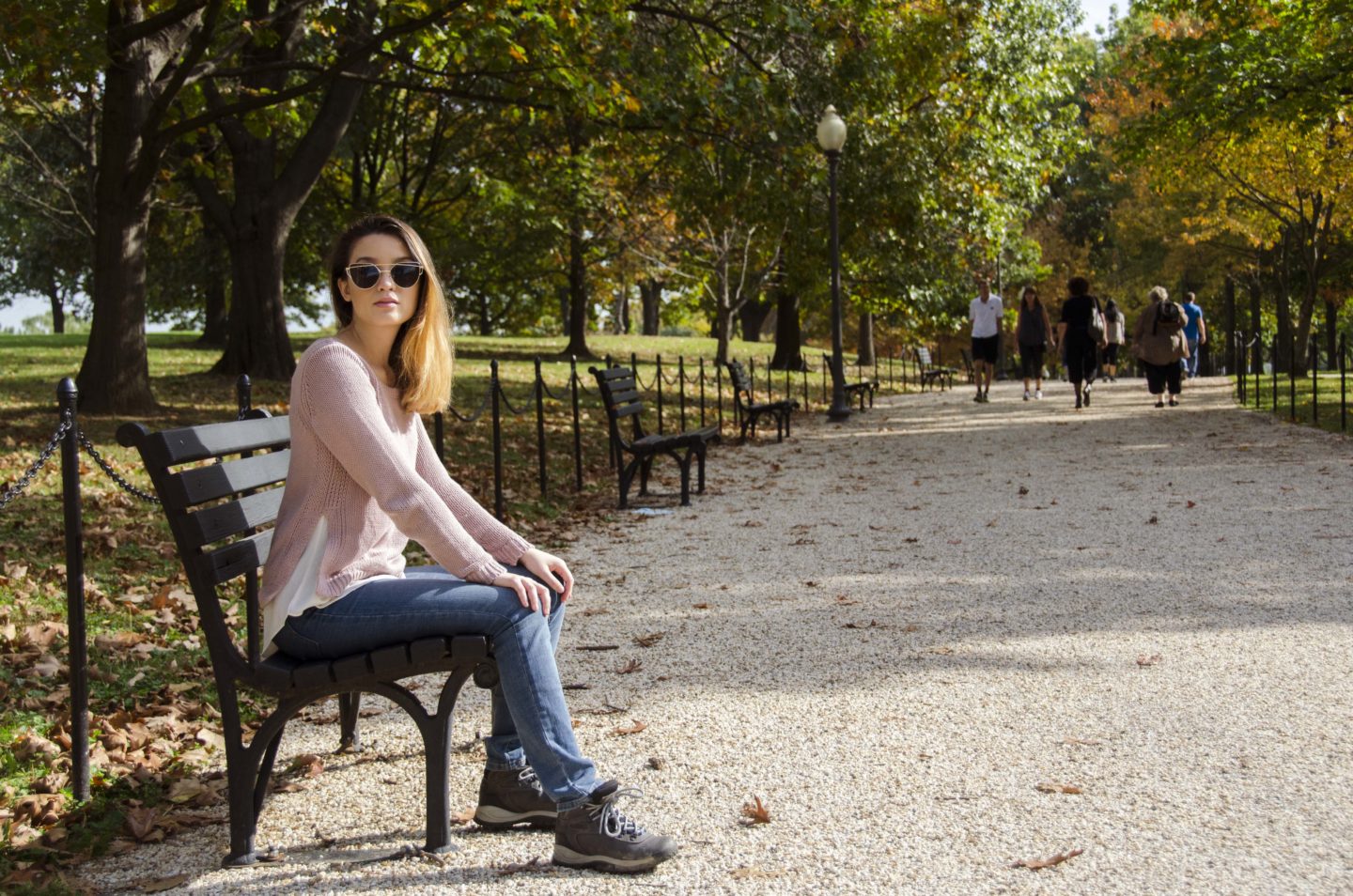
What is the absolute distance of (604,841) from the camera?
3311 mm

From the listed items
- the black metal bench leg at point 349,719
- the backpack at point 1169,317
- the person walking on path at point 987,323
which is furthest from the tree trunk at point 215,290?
the black metal bench leg at point 349,719

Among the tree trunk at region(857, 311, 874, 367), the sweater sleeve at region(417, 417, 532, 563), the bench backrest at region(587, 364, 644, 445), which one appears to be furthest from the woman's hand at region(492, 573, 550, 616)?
the tree trunk at region(857, 311, 874, 367)

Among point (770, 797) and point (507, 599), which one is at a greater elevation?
point (507, 599)

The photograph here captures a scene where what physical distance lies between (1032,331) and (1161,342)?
2174mm

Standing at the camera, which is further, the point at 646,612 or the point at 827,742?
the point at 646,612

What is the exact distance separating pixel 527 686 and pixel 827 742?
1.45m

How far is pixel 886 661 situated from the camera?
214 inches

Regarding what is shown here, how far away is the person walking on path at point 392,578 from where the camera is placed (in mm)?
3295

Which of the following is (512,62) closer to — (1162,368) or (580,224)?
(1162,368)

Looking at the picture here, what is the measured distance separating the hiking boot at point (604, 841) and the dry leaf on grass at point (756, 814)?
39 centimetres

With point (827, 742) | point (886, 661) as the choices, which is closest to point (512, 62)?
point (886, 661)

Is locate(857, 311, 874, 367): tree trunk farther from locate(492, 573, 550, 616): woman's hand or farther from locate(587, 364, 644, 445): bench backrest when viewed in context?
locate(492, 573, 550, 616): woman's hand

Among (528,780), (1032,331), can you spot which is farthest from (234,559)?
(1032,331)

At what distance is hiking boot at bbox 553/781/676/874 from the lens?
10.9 ft
